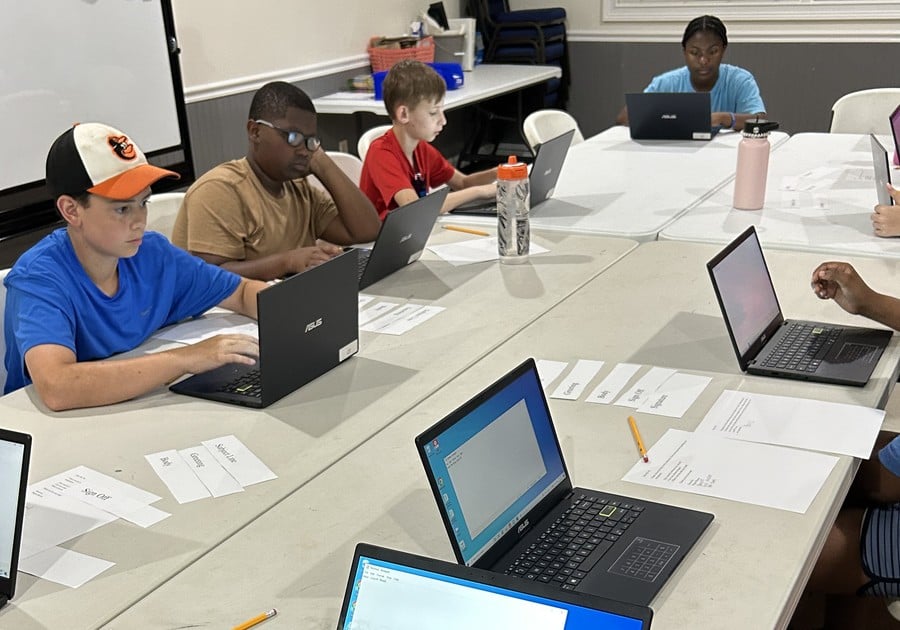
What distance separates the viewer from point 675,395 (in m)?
1.79

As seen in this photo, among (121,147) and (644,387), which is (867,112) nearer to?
(644,387)

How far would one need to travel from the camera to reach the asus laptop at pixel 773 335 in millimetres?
1824

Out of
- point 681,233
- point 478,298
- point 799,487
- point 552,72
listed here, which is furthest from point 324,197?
point 552,72

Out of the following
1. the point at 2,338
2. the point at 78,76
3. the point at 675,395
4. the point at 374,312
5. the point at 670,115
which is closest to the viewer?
the point at 675,395

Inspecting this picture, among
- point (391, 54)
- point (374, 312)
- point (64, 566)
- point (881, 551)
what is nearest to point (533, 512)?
point (64, 566)

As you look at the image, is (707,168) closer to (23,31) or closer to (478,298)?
(478,298)

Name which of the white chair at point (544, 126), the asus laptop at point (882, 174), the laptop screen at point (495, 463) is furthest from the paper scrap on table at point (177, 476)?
the white chair at point (544, 126)

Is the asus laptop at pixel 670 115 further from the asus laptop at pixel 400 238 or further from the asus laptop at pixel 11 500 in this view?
the asus laptop at pixel 11 500

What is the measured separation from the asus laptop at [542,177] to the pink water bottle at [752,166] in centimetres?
51

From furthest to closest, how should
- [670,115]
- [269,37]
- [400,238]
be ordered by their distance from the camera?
1. [269,37]
2. [670,115]
3. [400,238]

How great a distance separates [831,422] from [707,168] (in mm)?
1989

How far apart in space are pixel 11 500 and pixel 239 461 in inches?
15.5

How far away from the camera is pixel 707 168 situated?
3504 millimetres

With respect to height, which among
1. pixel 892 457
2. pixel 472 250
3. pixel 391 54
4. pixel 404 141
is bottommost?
pixel 892 457
